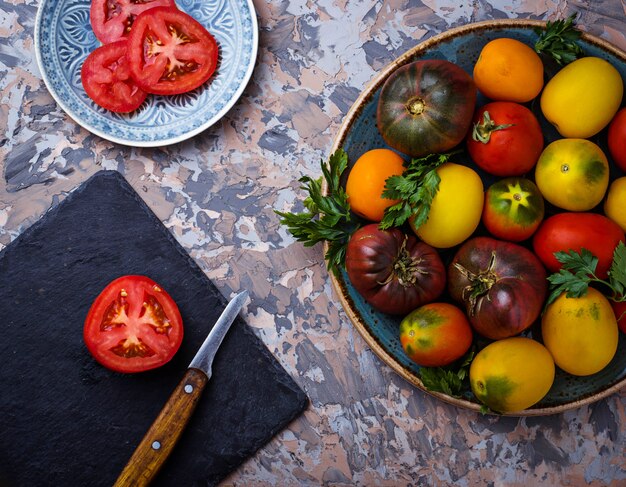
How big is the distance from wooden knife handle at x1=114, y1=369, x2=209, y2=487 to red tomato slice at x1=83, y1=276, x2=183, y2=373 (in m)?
0.06

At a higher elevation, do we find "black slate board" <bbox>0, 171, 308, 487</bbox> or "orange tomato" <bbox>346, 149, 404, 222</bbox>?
"orange tomato" <bbox>346, 149, 404, 222</bbox>

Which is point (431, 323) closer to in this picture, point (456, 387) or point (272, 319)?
point (456, 387)

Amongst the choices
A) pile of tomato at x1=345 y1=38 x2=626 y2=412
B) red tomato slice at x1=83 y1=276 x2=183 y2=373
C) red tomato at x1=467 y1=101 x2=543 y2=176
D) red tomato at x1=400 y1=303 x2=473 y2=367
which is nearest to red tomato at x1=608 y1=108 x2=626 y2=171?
pile of tomato at x1=345 y1=38 x2=626 y2=412

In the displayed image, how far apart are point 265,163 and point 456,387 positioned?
492 millimetres

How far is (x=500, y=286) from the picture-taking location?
914 millimetres

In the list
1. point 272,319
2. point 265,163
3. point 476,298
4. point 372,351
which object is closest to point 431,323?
point 476,298

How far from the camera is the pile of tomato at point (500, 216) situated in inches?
36.0

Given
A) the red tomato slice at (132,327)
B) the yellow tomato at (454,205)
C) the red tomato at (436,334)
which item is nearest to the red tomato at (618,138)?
the yellow tomato at (454,205)

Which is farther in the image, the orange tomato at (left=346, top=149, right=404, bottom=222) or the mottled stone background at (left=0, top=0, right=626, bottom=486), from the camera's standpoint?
the mottled stone background at (left=0, top=0, right=626, bottom=486)

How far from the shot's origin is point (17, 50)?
45.2 inches

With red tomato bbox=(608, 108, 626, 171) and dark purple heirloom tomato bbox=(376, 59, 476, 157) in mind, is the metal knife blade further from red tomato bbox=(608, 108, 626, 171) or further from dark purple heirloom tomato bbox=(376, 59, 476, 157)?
red tomato bbox=(608, 108, 626, 171)

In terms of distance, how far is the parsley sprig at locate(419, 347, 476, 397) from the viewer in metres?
0.98

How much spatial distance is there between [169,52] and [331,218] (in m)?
0.40

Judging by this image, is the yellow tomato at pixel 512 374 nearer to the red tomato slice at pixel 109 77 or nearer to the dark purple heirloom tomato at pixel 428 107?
the dark purple heirloom tomato at pixel 428 107
